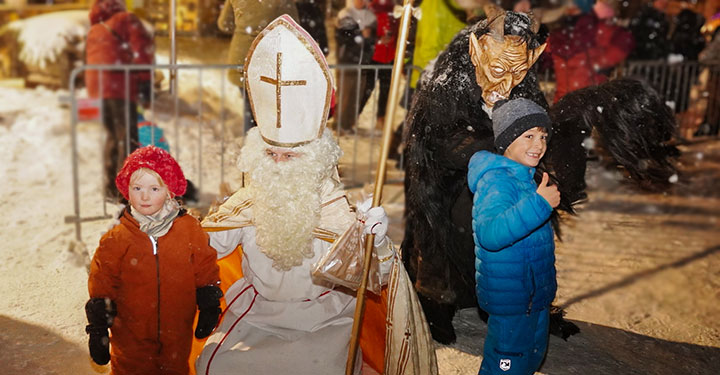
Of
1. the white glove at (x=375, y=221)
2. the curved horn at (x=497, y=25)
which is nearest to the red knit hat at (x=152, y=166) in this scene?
the white glove at (x=375, y=221)

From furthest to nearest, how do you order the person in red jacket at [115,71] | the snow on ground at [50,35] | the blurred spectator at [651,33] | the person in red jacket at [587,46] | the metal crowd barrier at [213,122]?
the snow on ground at [50,35]
the blurred spectator at [651,33]
the person in red jacket at [587,46]
the person in red jacket at [115,71]
the metal crowd barrier at [213,122]

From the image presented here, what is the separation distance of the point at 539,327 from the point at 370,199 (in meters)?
0.84

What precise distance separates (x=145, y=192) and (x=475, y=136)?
1.46 m

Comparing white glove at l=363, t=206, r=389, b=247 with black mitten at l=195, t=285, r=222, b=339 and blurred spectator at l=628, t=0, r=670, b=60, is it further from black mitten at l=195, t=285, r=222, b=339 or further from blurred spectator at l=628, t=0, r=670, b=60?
blurred spectator at l=628, t=0, r=670, b=60

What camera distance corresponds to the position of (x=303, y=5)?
512 centimetres

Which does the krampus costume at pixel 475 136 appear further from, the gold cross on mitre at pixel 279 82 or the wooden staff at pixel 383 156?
the gold cross on mitre at pixel 279 82

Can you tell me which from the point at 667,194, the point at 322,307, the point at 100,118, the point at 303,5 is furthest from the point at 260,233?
the point at 667,194

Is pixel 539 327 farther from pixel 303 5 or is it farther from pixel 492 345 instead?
pixel 303 5

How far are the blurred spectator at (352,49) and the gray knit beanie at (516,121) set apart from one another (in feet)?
9.58

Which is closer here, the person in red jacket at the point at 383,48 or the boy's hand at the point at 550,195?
the boy's hand at the point at 550,195

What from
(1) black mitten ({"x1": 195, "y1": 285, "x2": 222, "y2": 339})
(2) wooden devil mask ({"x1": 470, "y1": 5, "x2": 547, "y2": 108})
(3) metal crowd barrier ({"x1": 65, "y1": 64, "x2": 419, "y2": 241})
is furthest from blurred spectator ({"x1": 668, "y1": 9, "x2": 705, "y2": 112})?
(1) black mitten ({"x1": 195, "y1": 285, "x2": 222, "y2": 339})

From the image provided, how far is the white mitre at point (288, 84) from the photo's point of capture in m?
2.64

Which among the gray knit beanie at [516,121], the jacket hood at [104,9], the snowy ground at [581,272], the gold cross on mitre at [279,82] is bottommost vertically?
the snowy ground at [581,272]

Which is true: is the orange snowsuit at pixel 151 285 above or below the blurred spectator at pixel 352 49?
below
